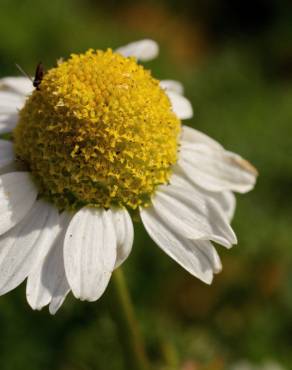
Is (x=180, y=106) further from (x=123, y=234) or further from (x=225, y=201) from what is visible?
(x=123, y=234)

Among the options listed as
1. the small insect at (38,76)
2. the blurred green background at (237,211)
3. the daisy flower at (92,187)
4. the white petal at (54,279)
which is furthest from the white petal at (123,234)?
the small insect at (38,76)

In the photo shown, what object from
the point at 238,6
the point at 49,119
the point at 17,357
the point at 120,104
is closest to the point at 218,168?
the point at 120,104

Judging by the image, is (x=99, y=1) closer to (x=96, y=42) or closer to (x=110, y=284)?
(x=96, y=42)

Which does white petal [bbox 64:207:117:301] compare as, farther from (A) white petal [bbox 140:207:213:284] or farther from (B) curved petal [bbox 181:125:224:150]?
(B) curved petal [bbox 181:125:224:150]

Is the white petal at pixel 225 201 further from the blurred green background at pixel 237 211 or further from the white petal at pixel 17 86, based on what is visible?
the white petal at pixel 17 86

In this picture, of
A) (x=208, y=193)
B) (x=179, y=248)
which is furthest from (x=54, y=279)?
(x=208, y=193)

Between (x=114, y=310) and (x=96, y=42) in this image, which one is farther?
(x=96, y=42)

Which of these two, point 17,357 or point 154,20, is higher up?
point 154,20

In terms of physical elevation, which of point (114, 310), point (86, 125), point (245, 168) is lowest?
point (114, 310)
